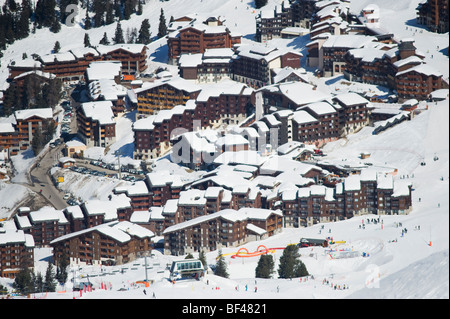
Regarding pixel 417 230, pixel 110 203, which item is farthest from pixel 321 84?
pixel 417 230

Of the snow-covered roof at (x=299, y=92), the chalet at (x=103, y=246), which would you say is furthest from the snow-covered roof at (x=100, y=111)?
the chalet at (x=103, y=246)

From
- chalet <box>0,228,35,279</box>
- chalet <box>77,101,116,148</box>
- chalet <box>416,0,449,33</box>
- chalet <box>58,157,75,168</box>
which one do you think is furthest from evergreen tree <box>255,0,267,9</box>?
chalet <box>0,228,35,279</box>

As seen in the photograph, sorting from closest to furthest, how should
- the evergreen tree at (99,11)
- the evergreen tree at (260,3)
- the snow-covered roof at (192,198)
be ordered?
1. the snow-covered roof at (192,198)
2. the evergreen tree at (260,3)
3. the evergreen tree at (99,11)

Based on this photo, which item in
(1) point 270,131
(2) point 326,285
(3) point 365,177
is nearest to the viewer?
(2) point 326,285

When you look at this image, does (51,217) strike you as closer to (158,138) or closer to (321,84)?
(158,138)

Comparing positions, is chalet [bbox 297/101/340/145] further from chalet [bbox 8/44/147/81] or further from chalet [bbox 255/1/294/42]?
chalet [bbox 8/44/147/81]

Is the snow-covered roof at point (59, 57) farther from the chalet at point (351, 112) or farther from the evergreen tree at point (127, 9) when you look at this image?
the chalet at point (351, 112)
